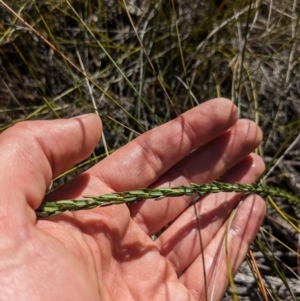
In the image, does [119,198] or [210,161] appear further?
[210,161]

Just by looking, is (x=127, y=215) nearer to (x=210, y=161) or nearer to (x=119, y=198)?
(x=119, y=198)

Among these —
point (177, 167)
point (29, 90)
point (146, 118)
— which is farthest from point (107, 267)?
point (29, 90)

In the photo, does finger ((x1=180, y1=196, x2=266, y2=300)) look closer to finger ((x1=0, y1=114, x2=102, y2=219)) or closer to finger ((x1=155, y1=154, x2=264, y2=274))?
finger ((x1=155, y1=154, x2=264, y2=274))

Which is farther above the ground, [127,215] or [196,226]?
[127,215]

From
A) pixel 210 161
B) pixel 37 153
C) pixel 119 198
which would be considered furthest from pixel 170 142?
pixel 37 153

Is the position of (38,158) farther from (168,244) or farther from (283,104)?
(283,104)
